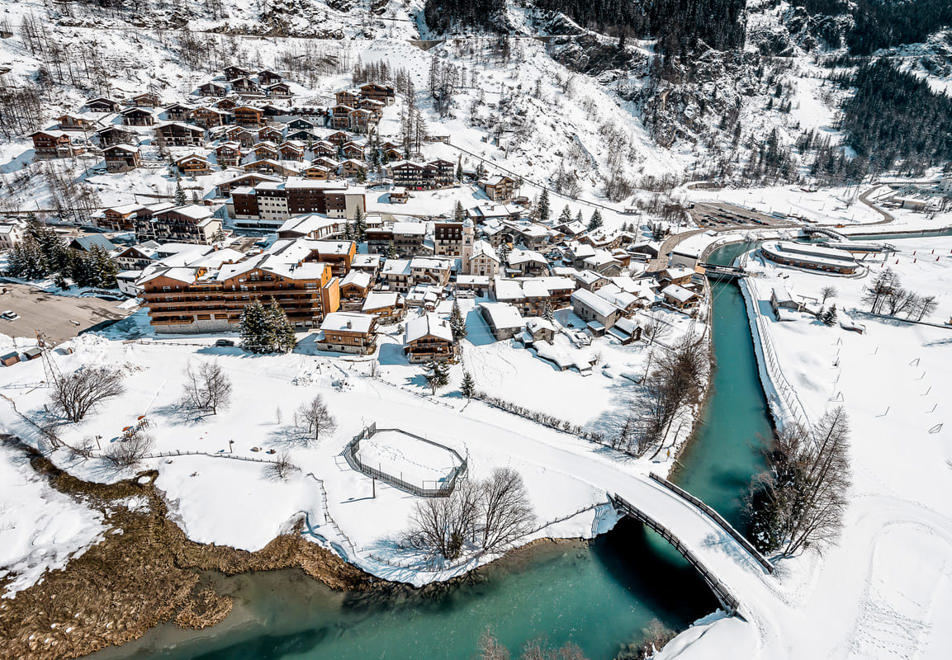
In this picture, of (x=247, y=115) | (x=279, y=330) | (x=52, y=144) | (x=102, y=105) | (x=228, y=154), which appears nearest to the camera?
(x=279, y=330)

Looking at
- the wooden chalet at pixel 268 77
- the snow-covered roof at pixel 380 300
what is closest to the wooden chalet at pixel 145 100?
the wooden chalet at pixel 268 77

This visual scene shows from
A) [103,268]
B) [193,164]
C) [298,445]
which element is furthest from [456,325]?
[193,164]

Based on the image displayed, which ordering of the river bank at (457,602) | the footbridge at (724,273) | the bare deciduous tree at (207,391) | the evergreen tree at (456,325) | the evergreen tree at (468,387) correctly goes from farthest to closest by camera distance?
the footbridge at (724,273)
the evergreen tree at (456,325)
the evergreen tree at (468,387)
the bare deciduous tree at (207,391)
the river bank at (457,602)

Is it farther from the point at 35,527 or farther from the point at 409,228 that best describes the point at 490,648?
A: the point at 409,228

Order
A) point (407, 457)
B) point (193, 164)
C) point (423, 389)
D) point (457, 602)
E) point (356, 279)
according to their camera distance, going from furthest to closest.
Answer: point (193, 164), point (356, 279), point (423, 389), point (407, 457), point (457, 602)

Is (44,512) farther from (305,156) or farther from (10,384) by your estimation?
(305,156)

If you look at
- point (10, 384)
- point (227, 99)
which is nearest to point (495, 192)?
point (227, 99)

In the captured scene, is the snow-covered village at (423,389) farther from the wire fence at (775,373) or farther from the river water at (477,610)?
the wire fence at (775,373)
